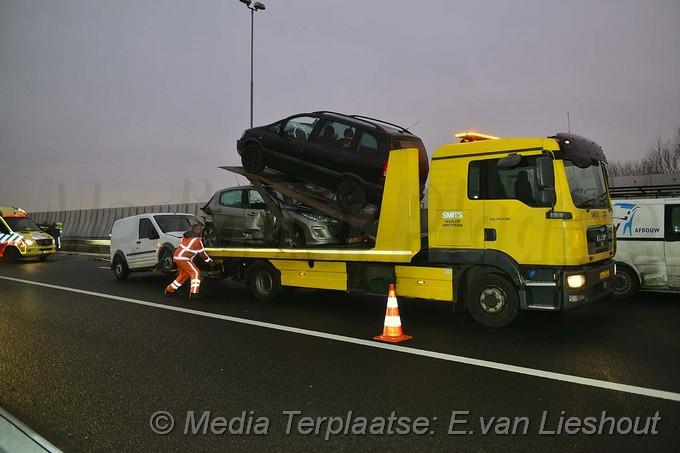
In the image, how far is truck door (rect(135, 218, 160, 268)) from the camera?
1245 centimetres

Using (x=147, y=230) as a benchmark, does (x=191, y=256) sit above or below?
below

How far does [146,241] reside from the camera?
12.7 metres

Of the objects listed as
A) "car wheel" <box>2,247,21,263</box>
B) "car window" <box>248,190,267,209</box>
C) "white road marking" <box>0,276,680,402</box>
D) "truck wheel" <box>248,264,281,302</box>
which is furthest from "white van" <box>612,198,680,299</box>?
"car wheel" <box>2,247,21,263</box>

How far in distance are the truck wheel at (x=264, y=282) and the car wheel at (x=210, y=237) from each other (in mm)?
1134

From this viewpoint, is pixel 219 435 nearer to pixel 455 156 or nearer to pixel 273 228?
pixel 455 156

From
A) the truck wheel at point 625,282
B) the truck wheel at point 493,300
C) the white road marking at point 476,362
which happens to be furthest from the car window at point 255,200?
the truck wheel at point 625,282

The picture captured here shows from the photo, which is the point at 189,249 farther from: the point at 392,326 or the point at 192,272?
the point at 392,326

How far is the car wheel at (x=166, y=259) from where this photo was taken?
12.0 meters

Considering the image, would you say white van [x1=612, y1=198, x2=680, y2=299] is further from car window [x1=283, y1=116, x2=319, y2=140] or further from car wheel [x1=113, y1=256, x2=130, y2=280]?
car wheel [x1=113, y1=256, x2=130, y2=280]

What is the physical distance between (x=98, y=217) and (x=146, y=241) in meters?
21.3

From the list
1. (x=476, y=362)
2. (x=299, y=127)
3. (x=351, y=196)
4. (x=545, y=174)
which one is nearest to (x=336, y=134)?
(x=299, y=127)

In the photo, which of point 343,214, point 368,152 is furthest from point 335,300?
point 368,152

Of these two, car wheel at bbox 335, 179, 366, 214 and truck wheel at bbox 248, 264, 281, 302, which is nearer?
car wheel at bbox 335, 179, 366, 214

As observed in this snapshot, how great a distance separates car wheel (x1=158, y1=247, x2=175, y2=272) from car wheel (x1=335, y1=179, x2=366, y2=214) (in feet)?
18.3
